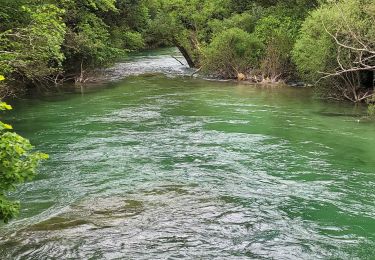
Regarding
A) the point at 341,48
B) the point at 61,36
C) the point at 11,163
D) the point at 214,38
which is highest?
the point at 214,38

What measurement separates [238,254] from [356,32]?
1590 centimetres

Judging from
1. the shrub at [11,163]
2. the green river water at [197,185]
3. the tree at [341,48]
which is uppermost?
the tree at [341,48]

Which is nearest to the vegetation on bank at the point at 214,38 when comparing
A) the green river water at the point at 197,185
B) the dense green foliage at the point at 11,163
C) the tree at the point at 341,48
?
the tree at the point at 341,48

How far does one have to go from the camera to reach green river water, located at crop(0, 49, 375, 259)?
28.4 feet

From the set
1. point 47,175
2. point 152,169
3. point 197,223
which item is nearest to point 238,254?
point 197,223

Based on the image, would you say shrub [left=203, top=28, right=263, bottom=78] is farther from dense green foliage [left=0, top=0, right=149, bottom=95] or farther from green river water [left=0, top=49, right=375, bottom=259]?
green river water [left=0, top=49, right=375, bottom=259]

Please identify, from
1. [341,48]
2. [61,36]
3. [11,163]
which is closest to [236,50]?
[341,48]

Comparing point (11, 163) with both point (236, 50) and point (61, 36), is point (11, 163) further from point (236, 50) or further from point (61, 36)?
point (236, 50)

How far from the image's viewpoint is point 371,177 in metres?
12.6

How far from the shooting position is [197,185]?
12.0 metres

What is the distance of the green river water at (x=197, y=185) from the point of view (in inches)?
341

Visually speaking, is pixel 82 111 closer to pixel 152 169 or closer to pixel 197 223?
pixel 152 169

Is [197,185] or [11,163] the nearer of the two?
[11,163]

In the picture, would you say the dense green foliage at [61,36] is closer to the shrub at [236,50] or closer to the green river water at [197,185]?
the green river water at [197,185]
